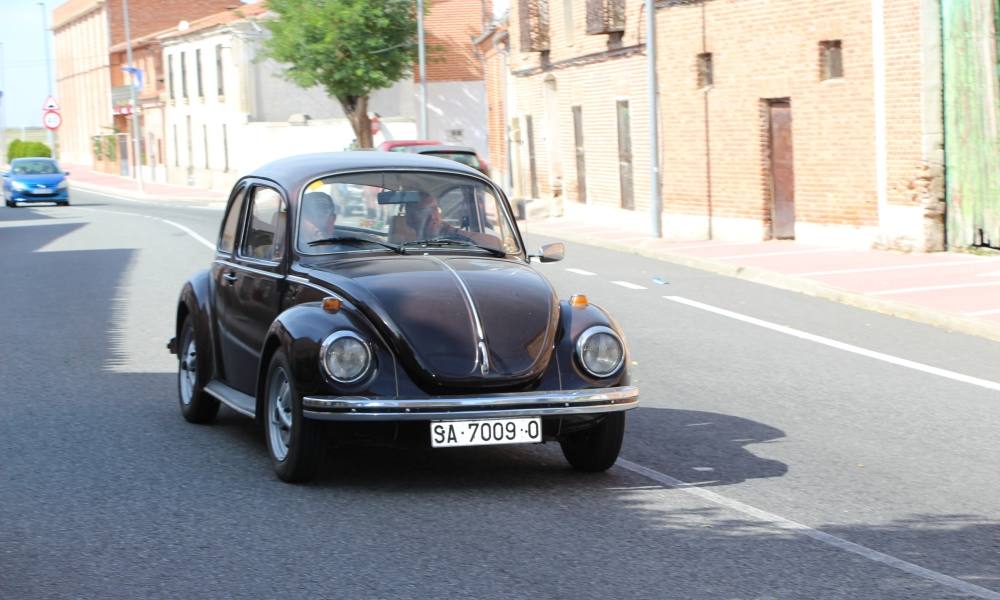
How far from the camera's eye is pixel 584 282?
61.2 feet

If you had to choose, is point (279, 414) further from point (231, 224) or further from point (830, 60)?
point (830, 60)

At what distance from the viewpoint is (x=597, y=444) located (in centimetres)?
732

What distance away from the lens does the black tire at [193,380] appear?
888 cm

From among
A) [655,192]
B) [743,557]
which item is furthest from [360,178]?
[655,192]

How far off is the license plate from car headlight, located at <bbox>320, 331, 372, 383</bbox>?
413mm

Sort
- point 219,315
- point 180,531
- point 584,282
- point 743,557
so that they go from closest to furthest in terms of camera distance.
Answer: point 743,557
point 180,531
point 219,315
point 584,282

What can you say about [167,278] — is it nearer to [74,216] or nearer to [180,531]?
[180,531]

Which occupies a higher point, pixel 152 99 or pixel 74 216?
pixel 152 99

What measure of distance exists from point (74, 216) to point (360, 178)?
33.8 meters

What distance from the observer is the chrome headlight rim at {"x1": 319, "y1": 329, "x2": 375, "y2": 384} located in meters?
6.80

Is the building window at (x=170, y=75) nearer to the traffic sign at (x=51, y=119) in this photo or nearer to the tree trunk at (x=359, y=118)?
the traffic sign at (x=51, y=119)

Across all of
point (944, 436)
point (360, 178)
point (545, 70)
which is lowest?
point (944, 436)

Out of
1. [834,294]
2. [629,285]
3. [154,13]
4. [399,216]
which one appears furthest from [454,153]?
[154,13]

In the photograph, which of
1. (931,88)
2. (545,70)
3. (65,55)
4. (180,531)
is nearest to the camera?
(180,531)
